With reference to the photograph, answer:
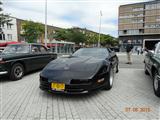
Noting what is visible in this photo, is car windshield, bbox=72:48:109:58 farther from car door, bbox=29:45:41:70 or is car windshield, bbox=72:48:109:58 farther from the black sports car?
car door, bbox=29:45:41:70

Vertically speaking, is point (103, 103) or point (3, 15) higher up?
point (3, 15)

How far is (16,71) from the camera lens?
5.75m

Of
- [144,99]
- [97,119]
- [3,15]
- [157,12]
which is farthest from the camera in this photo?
[157,12]

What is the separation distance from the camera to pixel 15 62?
568 cm

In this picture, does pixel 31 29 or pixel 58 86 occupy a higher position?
pixel 31 29

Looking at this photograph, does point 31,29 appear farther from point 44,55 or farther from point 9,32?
point 44,55

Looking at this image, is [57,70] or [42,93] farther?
[42,93]

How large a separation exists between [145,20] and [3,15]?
157 feet

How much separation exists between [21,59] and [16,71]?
1.70 ft

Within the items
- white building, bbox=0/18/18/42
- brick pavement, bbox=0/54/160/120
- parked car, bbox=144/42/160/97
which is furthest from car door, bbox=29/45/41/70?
white building, bbox=0/18/18/42

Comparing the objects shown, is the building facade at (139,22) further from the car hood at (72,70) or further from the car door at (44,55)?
the car hood at (72,70)

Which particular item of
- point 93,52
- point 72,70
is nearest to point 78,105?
point 72,70

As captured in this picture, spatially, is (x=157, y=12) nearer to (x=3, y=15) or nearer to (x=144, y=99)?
(x=3, y=15)

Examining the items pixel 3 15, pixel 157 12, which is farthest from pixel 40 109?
pixel 157 12
